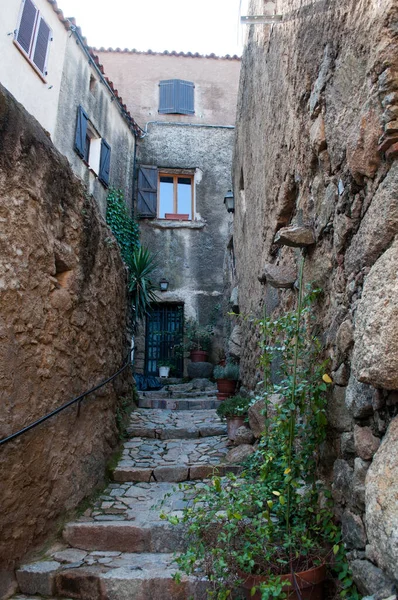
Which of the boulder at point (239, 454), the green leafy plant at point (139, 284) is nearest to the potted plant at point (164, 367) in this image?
the green leafy plant at point (139, 284)

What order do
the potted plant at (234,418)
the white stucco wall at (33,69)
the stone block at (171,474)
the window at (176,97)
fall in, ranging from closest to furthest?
the stone block at (171,474), the potted plant at (234,418), the white stucco wall at (33,69), the window at (176,97)

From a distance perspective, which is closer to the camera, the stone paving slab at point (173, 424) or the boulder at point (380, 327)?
the boulder at point (380, 327)

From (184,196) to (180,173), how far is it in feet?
1.73

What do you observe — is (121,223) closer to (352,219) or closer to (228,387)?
(228,387)

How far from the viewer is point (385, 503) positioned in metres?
1.24

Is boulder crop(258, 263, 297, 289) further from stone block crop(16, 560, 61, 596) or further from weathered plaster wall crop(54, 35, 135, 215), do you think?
weathered plaster wall crop(54, 35, 135, 215)

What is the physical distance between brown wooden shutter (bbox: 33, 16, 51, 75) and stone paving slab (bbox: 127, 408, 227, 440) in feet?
17.7

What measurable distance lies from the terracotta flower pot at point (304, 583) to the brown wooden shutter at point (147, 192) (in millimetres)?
8551

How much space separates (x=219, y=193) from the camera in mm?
10172

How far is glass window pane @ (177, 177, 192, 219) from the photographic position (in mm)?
10273

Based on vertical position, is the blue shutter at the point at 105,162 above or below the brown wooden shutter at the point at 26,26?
below

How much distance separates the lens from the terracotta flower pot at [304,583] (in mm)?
1782

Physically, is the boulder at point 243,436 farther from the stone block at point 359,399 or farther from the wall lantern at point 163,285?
the wall lantern at point 163,285

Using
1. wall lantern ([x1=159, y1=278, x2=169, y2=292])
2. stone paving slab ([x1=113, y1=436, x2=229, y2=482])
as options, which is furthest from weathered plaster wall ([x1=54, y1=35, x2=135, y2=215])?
stone paving slab ([x1=113, y1=436, x2=229, y2=482])
